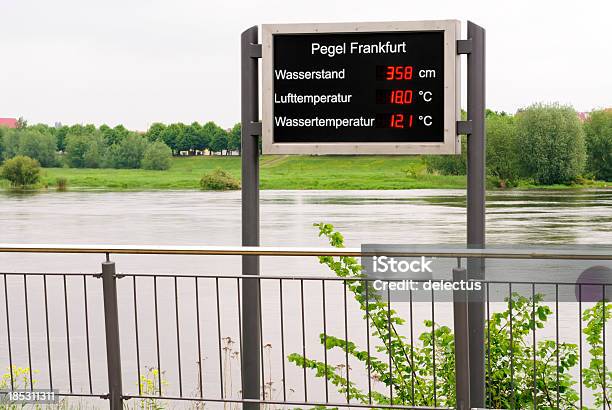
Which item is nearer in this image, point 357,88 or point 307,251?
point 307,251

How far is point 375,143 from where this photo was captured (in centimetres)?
714

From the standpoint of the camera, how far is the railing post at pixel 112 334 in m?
6.25

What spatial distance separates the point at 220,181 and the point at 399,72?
3500cm

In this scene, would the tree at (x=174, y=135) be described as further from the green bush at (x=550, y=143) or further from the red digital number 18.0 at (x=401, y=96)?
the red digital number 18.0 at (x=401, y=96)

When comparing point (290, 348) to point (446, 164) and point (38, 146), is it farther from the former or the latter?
point (38, 146)

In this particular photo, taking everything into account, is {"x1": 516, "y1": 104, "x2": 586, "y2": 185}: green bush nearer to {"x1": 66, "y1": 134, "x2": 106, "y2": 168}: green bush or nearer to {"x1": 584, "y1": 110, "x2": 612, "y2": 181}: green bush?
{"x1": 584, "y1": 110, "x2": 612, "y2": 181}: green bush

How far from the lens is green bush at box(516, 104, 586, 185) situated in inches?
1567

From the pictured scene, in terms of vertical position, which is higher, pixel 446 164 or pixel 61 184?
pixel 446 164

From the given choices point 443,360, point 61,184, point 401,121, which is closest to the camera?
point 401,121

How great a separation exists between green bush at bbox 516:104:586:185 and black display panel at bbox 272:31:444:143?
33.6 m

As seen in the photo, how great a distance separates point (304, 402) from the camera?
631cm

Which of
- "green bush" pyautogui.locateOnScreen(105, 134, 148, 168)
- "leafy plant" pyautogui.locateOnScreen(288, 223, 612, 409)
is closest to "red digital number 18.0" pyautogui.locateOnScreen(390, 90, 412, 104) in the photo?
"leafy plant" pyautogui.locateOnScreen(288, 223, 612, 409)

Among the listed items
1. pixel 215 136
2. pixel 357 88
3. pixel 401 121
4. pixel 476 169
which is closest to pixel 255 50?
Result: pixel 357 88

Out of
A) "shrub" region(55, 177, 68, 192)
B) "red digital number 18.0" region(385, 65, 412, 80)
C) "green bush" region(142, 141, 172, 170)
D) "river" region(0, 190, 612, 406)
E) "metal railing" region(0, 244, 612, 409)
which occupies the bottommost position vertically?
"river" region(0, 190, 612, 406)
